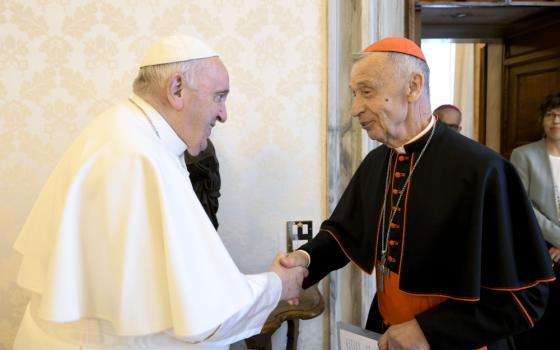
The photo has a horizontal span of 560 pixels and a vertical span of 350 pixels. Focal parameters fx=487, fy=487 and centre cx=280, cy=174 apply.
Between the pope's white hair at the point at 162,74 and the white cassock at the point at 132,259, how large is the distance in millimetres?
193

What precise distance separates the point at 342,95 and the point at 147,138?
1586mm

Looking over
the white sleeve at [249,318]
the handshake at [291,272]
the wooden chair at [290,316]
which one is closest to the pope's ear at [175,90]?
the white sleeve at [249,318]

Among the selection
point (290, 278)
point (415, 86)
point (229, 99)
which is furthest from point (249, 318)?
point (229, 99)

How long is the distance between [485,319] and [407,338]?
0.82 ft

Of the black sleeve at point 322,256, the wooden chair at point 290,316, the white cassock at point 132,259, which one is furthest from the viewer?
the wooden chair at point 290,316

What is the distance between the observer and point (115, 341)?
1.51 metres

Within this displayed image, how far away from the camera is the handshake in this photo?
1.90m

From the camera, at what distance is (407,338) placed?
1587 mm

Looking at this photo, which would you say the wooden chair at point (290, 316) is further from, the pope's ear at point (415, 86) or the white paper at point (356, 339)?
the pope's ear at point (415, 86)

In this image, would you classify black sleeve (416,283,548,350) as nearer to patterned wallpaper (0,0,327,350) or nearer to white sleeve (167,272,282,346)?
white sleeve (167,272,282,346)

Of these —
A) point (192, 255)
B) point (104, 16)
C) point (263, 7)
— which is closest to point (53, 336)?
point (192, 255)

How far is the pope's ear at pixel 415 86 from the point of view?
1.76 meters

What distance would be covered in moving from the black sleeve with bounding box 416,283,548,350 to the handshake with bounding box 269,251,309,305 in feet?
1.73

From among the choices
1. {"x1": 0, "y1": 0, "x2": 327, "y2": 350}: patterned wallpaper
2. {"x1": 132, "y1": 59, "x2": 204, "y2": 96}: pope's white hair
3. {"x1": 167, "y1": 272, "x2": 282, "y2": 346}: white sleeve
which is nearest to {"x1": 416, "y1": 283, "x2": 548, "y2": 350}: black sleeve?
{"x1": 167, "y1": 272, "x2": 282, "y2": 346}: white sleeve
